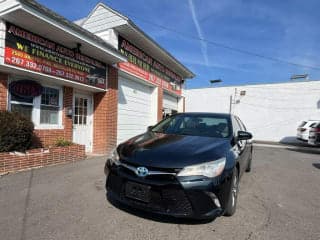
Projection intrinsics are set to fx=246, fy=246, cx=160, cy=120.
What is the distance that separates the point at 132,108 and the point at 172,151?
8.02m

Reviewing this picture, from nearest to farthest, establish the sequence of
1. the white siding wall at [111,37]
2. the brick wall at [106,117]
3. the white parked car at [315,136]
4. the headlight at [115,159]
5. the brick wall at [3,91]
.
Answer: the headlight at [115,159], the brick wall at [3,91], the brick wall at [106,117], the white siding wall at [111,37], the white parked car at [315,136]

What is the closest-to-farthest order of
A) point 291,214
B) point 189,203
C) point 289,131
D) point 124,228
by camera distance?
point 189,203 → point 124,228 → point 291,214 → point 289,131

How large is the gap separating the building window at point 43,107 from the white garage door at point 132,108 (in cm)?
270

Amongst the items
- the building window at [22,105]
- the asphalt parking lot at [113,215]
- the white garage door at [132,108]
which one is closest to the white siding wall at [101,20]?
the white garage door at [132,108]

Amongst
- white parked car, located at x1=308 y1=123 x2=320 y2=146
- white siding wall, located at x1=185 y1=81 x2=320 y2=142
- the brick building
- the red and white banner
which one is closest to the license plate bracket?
the brick building

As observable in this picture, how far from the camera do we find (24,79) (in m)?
6.69

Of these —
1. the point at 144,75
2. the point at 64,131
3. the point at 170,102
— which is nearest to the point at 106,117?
the point at 64,131

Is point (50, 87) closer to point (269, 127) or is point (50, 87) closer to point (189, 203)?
point (189, 203)

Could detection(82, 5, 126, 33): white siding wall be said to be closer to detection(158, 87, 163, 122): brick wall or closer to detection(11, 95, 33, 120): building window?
detection(11, 95, 33, 120): building window

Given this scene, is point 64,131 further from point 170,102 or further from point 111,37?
point 170,102

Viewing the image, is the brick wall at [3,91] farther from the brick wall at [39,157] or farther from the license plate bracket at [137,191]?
the license plate bracket at [137,191]

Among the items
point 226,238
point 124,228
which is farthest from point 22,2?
point 226,238

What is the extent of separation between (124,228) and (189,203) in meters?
0.90

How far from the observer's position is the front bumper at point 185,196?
279cm
